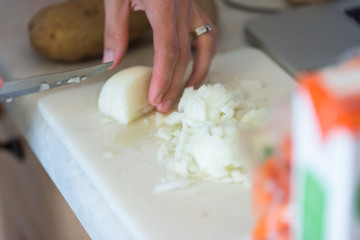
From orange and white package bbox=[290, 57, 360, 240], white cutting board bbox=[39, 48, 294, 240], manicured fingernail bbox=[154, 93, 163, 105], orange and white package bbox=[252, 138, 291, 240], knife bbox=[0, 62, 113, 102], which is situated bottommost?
white cutting board bbox=[39, 48, 294, 240]

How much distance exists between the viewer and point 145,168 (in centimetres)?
87

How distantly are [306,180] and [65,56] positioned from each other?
868mm

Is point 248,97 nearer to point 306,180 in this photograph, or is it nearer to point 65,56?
point 65,56

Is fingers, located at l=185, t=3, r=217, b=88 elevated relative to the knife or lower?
lower

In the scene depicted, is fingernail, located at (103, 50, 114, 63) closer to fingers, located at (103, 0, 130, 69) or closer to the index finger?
fingers, located at (103, 0, 130, 69)

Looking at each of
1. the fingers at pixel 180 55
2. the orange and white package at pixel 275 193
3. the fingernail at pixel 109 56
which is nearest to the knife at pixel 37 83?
the fingernail at pixel 109 56

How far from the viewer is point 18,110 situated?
112cm

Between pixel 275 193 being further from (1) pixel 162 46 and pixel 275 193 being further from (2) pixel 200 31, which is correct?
(2) pixel 200 31

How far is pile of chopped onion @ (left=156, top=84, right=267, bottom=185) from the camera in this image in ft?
2.66

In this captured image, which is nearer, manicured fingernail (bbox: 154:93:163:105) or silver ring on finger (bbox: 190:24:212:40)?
manicured fingernail (bbox: 154:93:163:105)

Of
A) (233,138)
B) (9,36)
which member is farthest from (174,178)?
(9,36)

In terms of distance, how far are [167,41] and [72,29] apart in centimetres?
30

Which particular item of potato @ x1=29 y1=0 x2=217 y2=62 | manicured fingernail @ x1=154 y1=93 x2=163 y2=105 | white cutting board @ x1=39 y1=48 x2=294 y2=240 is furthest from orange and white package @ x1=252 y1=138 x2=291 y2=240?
potato @ x1=29 y1=0 x2=217 y2=62

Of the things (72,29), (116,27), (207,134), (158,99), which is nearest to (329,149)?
(207,134)
